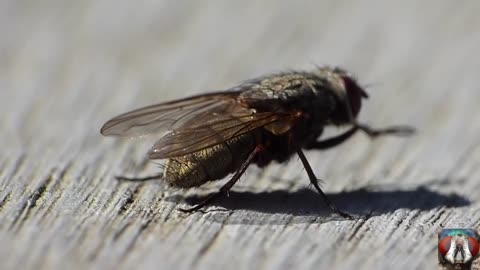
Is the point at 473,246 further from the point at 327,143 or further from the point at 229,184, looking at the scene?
the point at 327,143

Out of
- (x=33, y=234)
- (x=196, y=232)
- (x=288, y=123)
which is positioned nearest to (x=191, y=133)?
(x=288, y=123)

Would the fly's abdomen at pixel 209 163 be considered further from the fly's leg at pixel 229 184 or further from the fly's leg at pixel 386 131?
the fly's leg at pixel 386 131

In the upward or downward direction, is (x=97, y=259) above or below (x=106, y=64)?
below

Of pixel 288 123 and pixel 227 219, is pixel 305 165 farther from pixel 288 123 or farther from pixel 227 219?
pixel 227 219

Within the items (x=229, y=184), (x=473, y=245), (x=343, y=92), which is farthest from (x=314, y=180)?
(x=473, y=245)

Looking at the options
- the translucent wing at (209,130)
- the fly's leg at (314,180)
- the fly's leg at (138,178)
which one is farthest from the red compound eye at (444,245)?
the fly's leg at (138,178)

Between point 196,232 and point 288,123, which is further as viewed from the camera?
point 288,123

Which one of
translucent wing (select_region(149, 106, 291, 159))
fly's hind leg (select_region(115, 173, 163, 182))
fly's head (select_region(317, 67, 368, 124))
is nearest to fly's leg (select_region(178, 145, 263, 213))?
translucent wing (select_region(149, 106, 291, 159))
